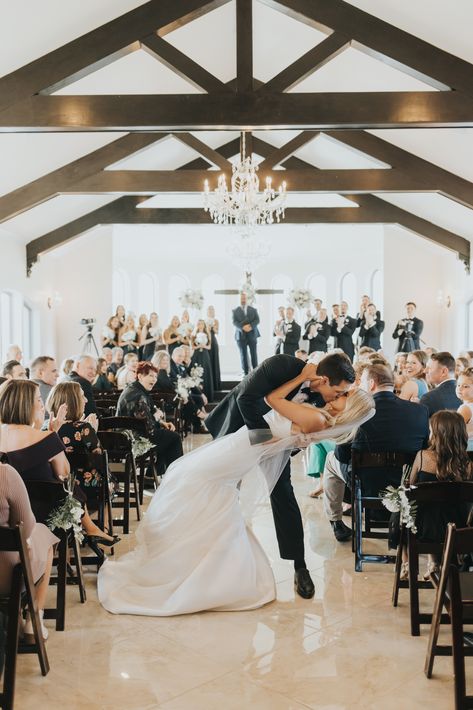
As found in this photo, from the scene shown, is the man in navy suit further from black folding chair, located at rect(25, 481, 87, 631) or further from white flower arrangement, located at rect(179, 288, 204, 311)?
black folding chair, located at rect(25, 481, 87, 631)

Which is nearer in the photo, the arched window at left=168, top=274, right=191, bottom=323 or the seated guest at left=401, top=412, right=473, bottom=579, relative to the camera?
the seated guest at left=401, top=412, right=473, bottom=579

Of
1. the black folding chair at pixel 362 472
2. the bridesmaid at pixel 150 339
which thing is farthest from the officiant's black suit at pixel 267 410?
the bridesmaid at pixel 150 339

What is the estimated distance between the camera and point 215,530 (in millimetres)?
3904

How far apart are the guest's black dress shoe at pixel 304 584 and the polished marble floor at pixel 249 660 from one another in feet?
0.16

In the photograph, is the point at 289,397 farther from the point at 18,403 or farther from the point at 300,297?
the point at 300,297

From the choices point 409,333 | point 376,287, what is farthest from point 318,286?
point 409,333

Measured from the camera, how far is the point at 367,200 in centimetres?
1484

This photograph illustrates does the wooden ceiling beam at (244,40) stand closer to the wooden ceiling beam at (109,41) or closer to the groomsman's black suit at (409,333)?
the wooden ceiling beam at (109,41)

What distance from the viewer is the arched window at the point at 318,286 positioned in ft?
66.8

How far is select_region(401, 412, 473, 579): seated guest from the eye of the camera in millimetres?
3525

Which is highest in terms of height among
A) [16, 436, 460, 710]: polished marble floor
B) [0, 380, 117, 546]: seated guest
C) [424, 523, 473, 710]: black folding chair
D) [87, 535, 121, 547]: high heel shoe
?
[0, 380, 117, 546]: seated guest

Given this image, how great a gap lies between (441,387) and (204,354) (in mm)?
8084

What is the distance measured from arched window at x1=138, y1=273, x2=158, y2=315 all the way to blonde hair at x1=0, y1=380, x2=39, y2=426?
56.9ft

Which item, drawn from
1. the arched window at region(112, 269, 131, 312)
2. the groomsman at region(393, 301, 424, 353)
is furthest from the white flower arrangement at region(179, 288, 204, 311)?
the groomsman at region(393, 301, 424, 353)
